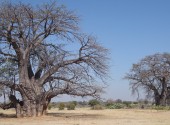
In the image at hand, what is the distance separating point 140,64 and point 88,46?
35677 mm

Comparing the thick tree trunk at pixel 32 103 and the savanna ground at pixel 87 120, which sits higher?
the thick tree trunk at pixel 32 103

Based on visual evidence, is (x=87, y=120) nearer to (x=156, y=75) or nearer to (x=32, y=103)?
(x=32, y=103)

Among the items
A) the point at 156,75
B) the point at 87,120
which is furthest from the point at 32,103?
the point at 156,75

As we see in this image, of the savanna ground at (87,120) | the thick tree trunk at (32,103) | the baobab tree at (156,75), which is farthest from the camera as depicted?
the baobab tree at (156,75)

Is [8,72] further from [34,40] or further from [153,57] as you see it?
[153,57]

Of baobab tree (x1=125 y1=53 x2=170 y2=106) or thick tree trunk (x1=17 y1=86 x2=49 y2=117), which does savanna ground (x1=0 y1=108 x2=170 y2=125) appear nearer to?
thick tree trunk (x1=17 y1=86 x2=49 y2=117)

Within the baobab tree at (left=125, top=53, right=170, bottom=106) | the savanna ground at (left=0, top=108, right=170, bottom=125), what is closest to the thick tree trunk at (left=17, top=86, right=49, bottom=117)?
the savanna ground at (left=0, top=108, right=170, bottom=125)

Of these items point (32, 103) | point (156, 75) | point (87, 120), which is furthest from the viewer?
point (156, 75)

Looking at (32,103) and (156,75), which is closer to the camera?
(32,103)

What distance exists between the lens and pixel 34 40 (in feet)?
94.0

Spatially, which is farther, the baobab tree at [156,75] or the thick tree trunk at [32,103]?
the baobab tree at [156,75]

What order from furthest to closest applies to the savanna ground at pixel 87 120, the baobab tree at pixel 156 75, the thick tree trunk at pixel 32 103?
the baobab tree at pixel 156 75 → the thick tree trunk at pixel 32 103 → the savanna ground at pixel 87 120

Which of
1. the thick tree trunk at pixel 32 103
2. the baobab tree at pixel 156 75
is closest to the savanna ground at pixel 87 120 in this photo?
the thick tree trunk at pixel 32 103

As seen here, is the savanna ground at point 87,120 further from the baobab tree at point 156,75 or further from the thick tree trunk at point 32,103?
the baobab tree at point 156,75
